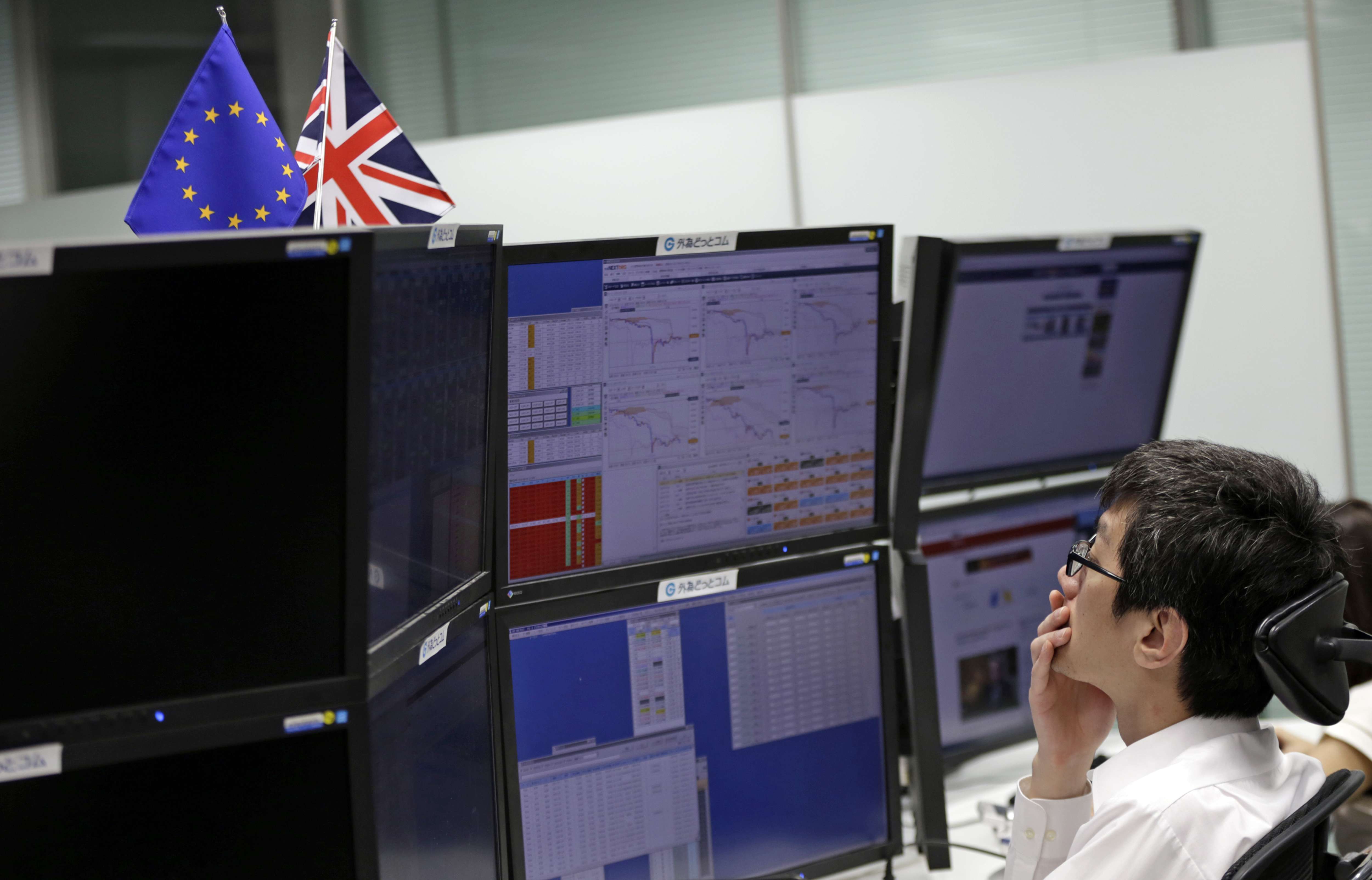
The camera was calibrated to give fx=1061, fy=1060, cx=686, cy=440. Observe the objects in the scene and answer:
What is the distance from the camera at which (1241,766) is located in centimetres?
105

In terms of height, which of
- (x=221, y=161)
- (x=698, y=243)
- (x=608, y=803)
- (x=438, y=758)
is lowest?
(x=608, y=803)

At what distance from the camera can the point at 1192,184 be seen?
2990mm

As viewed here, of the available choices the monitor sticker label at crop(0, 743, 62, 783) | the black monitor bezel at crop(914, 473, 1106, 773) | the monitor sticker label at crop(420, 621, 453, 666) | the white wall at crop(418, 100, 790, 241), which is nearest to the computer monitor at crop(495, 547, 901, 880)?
the monitor sticker label at crop(420, 621, 453, 666)

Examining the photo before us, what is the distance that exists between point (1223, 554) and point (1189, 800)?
0.24 m

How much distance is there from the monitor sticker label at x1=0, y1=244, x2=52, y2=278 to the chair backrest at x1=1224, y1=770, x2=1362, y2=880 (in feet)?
3.30

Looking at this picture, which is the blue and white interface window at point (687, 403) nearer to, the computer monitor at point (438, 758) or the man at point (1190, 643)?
the computer monitor at point (438, 758)

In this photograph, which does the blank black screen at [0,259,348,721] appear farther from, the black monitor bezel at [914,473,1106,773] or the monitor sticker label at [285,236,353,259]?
the black monitor bezel at [914,473,1106,773]

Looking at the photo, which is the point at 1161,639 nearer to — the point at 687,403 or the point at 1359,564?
the point at 687,403

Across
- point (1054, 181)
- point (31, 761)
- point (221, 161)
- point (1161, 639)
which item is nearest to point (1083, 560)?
point (1161, 639)

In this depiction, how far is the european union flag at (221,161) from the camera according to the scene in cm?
123

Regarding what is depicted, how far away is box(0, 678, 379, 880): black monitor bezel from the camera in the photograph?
750 millimetres

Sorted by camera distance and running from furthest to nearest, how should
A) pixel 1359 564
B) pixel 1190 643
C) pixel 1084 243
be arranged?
pixel 1084 243, pixel 1359 564, pixel 1190 643

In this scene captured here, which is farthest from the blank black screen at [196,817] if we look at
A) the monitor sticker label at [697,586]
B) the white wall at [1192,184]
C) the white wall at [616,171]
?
the white wall at [1192,184]

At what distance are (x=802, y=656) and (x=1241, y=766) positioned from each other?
22.0 inches
